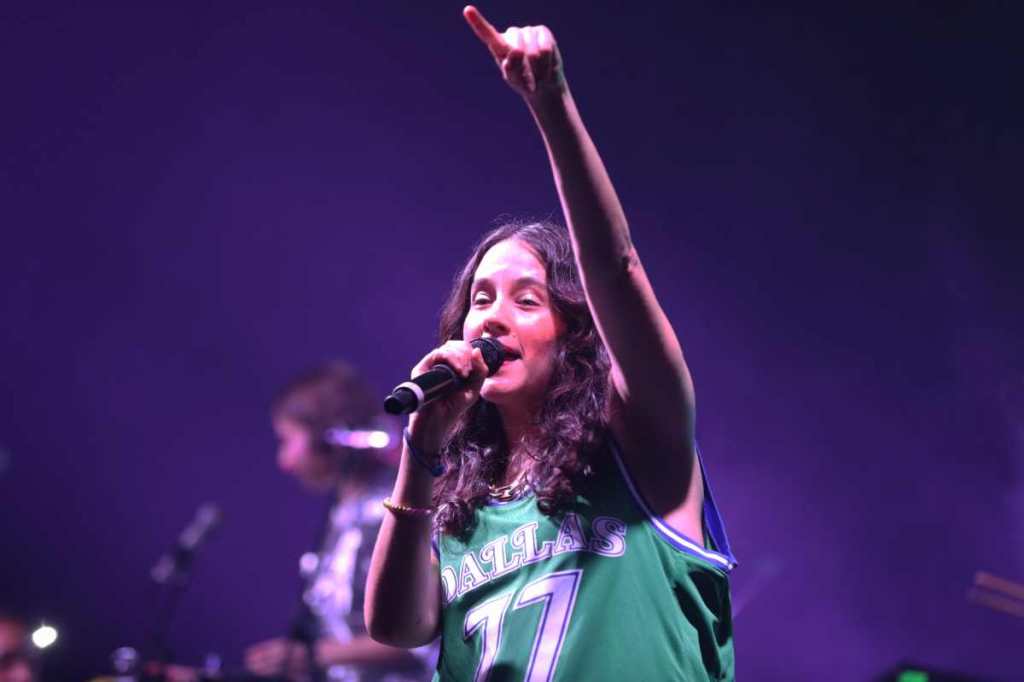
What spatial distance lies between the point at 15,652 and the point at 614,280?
4134 mm

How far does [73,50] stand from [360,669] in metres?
3.31

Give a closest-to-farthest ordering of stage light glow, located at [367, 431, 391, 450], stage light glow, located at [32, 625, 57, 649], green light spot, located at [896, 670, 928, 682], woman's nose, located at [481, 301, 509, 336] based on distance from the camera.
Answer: woman's nose, located at [481, 301, 509, 336], stage light glow, located at [367, 431, 391, 450], green light spot, located at [896, 670, 928, 682], stage light glow, located at [32, 625, 57, 649]

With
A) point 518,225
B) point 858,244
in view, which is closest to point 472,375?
point 518,225

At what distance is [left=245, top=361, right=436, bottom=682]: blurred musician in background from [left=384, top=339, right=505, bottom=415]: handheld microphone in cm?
182

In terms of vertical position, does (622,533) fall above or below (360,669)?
above

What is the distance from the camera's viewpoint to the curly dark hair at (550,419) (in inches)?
54.5

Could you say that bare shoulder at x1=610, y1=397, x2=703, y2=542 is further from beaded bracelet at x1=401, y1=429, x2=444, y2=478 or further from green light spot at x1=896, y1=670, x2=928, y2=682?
green light spot at x1=896, y1=670, x2=928, y2=682

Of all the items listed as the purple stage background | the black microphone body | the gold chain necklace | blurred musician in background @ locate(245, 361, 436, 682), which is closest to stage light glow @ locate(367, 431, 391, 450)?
blurred musician in background @ locate(245, 361, 436, 682)

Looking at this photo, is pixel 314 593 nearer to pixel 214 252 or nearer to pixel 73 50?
pixel 214 252

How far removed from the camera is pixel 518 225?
1835mm

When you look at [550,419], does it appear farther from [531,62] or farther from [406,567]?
[531,62]

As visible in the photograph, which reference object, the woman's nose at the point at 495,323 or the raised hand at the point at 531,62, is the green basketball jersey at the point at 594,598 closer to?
the woman's nose at the point at 495,323

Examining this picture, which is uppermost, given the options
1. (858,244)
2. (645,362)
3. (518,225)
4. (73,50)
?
(73,50)

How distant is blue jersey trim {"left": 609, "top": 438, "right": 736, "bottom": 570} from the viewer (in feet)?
4.18
